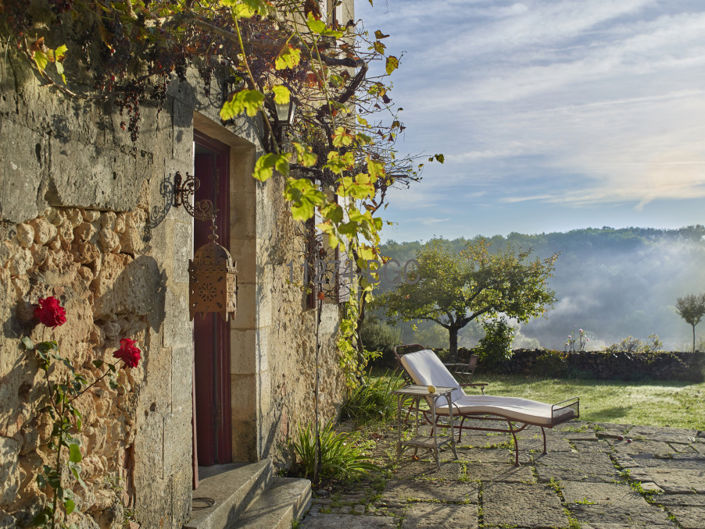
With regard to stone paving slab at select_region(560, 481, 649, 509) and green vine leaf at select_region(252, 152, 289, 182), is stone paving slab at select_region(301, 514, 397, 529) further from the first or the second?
green vine leaf at select_region(252, 152, 289, 182)

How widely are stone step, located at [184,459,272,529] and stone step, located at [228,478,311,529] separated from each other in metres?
0.05

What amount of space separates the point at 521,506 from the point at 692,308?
12.2m

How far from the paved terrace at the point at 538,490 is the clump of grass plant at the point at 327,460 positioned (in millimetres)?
231

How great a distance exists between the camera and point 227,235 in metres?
4.18

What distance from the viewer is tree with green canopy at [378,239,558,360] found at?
13273mm

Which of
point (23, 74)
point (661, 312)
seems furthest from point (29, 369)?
point (661, 312)

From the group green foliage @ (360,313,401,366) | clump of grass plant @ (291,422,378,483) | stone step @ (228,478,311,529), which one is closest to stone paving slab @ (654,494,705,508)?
clump of grass plant @ (291,422,378,483)

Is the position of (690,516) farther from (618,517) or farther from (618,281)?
(618,281)

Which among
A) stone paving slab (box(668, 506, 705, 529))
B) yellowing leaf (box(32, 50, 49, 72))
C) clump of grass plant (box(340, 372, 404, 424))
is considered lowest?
stone paving slab (box(668, 506, 705, 529))

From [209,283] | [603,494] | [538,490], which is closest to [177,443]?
[209,283]

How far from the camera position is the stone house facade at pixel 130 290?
1.98m

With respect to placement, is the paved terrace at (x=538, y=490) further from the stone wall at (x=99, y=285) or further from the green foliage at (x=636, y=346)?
the green foliage at (x=636, y=346)

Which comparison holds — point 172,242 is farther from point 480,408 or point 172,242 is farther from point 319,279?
point 480,408

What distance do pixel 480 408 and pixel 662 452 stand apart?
1.70 metres
